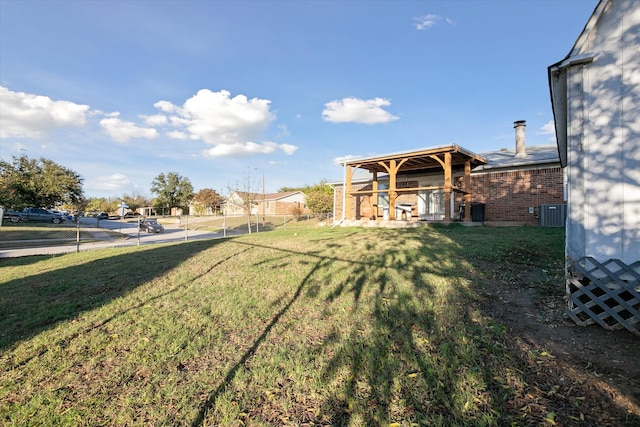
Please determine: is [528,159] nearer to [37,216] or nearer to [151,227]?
[151,227]

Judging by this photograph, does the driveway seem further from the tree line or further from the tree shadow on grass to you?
the tree line

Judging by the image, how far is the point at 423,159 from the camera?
42.8 feet

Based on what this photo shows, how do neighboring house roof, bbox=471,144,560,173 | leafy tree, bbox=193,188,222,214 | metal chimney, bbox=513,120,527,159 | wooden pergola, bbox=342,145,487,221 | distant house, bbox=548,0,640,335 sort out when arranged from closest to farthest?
1. distant house, bbox=548,0,640,335
2. wooden pergola, bbox=342,145,487,221
3. neighboring house roof, bbox=471,144,560,173
4. metal chimney, bbox=513,120,527,159
5. leafy tree, bbox=193,188,222,214

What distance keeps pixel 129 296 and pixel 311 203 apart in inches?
968

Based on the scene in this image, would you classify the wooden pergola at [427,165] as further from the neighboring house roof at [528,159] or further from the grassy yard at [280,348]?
the grassy yard at [280,348]

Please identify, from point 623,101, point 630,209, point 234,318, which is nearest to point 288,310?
point 234,318

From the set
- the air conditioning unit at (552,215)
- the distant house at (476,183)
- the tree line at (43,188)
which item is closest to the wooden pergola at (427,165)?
the distant house at (476,183)

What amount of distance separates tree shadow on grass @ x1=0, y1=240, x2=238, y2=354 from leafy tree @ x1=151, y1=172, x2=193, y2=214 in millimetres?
52991

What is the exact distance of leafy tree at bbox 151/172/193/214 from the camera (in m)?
57.7

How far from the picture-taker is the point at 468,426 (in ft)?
6.74

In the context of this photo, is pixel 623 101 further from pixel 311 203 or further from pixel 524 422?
pixel 311 203

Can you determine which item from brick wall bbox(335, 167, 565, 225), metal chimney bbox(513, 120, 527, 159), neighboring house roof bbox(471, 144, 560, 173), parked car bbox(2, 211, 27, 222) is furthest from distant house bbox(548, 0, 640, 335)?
parked car bbox(2, 211, 27, 222)

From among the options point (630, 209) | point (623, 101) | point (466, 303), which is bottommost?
point (466, 303)

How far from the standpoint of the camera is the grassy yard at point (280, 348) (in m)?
2.30
